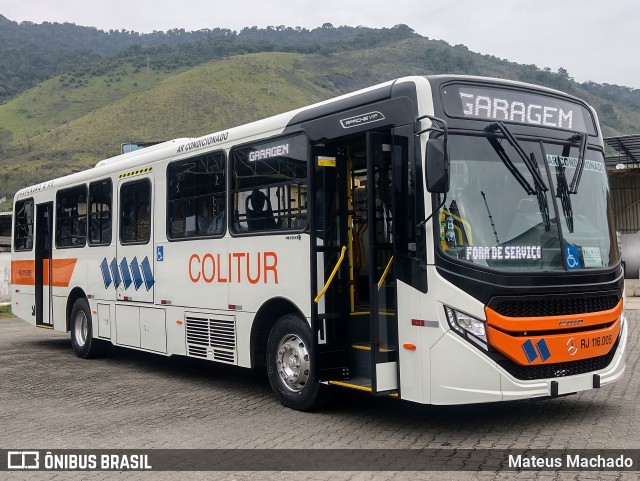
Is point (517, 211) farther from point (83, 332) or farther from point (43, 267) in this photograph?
point (43, 267)

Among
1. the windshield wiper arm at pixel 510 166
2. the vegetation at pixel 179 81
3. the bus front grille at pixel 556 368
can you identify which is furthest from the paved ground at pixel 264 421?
the vegetation at pixel 179 81

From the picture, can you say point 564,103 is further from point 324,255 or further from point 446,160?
point 324,255

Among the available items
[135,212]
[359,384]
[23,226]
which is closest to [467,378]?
[359,384]

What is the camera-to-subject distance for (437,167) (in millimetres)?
6691

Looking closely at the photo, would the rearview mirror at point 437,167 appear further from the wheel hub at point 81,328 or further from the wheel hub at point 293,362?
the wheel hub at point 81,328

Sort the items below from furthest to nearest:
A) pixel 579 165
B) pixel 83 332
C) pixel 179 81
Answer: pixel 179 81, pixel 83 332, pixel 579 165

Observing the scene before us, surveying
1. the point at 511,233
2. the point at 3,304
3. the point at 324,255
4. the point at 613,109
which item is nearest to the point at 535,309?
the point at 511,233

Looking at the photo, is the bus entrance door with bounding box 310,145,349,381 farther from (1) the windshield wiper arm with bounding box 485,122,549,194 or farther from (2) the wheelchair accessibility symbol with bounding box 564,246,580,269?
(2) the wheelchair accessibility symbol with bounding box 564,246,580,269

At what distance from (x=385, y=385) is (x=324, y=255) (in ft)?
5.25

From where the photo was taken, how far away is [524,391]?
6910mm

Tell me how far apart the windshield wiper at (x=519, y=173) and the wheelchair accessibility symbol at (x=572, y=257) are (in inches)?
11.4

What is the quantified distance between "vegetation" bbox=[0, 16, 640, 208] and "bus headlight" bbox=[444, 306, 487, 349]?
65.0m

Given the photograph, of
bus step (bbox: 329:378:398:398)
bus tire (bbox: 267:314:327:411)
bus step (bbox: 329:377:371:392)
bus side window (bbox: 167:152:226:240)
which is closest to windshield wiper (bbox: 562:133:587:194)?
bus step (bbox: 329:378:398:398)

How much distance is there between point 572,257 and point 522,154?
1.05 meters
